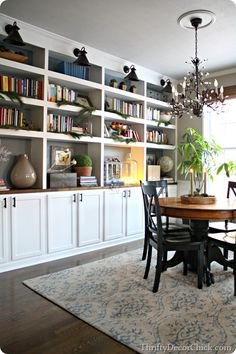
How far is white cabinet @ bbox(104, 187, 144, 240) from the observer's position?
425cm

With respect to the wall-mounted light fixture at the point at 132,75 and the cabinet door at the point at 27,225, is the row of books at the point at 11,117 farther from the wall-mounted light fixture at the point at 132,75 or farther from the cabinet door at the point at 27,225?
the wall-mounted light fixture at the point at 132,75

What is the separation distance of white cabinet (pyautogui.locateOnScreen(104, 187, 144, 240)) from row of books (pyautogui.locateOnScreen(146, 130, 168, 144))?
104cm

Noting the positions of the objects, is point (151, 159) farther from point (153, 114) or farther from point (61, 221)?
point (61, 221)

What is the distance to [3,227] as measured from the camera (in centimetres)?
317

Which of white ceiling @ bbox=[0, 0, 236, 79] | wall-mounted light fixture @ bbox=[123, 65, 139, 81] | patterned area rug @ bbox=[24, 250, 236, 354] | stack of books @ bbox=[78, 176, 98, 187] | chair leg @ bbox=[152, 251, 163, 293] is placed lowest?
patterned area rug @ bbox=[24, 250, 236, 354]

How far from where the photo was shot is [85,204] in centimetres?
394

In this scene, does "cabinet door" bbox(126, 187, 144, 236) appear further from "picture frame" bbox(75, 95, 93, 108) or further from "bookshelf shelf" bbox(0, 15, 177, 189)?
"picture frame" bbox(75, 95, 93, 108)

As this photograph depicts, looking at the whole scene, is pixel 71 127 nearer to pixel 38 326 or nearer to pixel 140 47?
pixel 140 47

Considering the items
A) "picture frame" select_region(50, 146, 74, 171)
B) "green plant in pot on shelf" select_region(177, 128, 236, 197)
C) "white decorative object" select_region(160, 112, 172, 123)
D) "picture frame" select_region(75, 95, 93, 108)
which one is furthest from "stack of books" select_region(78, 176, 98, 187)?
"white decorative object" select_region(160, 112, 172, 123)

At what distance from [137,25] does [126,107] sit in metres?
1.49

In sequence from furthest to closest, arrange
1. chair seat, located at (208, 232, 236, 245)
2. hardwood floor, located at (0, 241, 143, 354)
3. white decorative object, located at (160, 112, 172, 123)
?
1. white decorative object, located at (160, 112, 172, 123)
2. chair seat, located at (208, 232, 236, 245)
3. hardwood floor, located at (0, 241, 143, 354)

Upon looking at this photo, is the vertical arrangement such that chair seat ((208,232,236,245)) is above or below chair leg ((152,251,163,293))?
Answer: above

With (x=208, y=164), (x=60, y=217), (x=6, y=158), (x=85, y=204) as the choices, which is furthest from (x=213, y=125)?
(x=6, y=158)

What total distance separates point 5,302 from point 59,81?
2.74 meters
